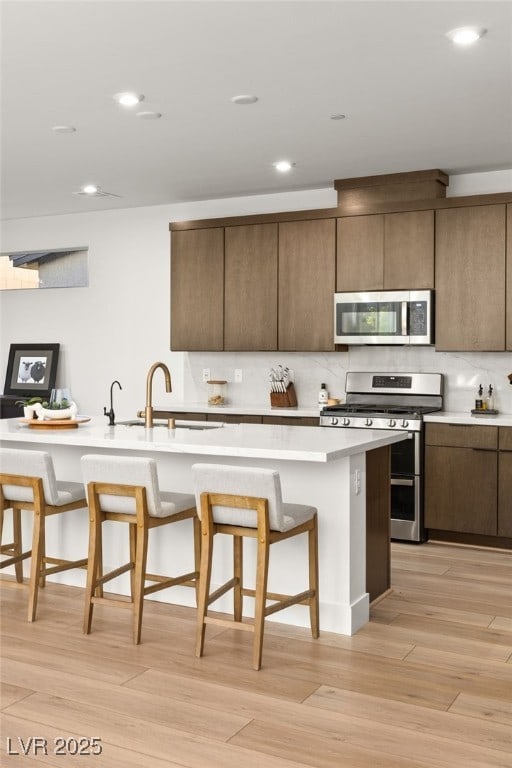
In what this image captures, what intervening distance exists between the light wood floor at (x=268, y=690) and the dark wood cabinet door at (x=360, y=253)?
260cm

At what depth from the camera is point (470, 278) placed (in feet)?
18.4

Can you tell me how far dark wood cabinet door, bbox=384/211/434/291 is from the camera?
5734 millimetres

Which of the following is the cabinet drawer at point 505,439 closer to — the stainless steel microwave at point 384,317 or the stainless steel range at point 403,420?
the stainless steel range at point 403,420

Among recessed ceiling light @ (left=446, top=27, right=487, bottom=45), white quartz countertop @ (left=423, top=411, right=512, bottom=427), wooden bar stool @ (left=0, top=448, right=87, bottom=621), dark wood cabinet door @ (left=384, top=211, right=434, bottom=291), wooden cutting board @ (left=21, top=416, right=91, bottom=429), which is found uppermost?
recessed ceiling light @ (left=446, top=27, right=487, bottom=45)

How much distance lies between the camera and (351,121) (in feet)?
15.1

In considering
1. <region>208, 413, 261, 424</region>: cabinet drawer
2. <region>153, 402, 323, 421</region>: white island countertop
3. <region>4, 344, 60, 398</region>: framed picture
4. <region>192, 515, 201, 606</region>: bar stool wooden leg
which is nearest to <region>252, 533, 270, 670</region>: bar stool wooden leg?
<region>192, 515, 201, 606</region>: bar stool wooden leg

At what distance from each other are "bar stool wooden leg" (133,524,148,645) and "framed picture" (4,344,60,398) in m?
4.51

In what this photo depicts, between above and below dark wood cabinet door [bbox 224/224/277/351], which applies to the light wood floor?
below

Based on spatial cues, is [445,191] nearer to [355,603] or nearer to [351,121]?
[351,121]

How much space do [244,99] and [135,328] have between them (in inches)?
138

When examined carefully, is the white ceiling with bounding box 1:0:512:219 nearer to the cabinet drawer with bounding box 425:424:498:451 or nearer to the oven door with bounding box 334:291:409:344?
the oven door with bounding box 334:291:409:344

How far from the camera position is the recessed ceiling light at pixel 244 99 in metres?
4.18

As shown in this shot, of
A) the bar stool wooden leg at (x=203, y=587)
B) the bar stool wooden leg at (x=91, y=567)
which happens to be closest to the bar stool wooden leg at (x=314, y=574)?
the bar stool wooden leg at (x=203, y=587)

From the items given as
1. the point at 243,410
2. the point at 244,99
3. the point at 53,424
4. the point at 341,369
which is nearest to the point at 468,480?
the point at 341,369
